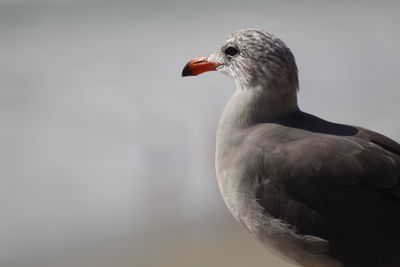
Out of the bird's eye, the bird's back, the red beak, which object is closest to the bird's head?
the bird's eye

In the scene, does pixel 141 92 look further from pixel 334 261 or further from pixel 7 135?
pixel 334 261

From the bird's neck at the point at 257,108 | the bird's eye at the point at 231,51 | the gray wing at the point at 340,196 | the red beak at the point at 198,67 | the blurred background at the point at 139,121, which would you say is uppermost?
the bird's eye at the point at 231,51

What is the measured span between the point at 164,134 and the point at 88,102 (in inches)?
67.7

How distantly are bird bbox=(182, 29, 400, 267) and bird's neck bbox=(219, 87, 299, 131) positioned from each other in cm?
15

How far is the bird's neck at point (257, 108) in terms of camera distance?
200 inches

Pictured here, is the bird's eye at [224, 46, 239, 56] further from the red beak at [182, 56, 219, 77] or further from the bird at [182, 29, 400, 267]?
the bird at [182, 29, 400, 267]

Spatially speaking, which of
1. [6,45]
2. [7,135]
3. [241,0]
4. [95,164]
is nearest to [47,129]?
[7,135]

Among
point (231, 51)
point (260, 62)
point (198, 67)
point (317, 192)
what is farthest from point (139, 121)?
point (317, 192)

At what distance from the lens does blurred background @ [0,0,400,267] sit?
32.4 ft

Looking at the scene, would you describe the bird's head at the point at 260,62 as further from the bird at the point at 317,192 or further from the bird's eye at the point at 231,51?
the bird at the point at 317,192

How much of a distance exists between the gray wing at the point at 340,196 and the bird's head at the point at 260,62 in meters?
0.64

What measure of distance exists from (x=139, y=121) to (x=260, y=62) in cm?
759

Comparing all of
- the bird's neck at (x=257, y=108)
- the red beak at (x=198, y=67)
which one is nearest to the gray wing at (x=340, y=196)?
the bird's neck at (x=257, y=108)

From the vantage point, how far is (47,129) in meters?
12.4
